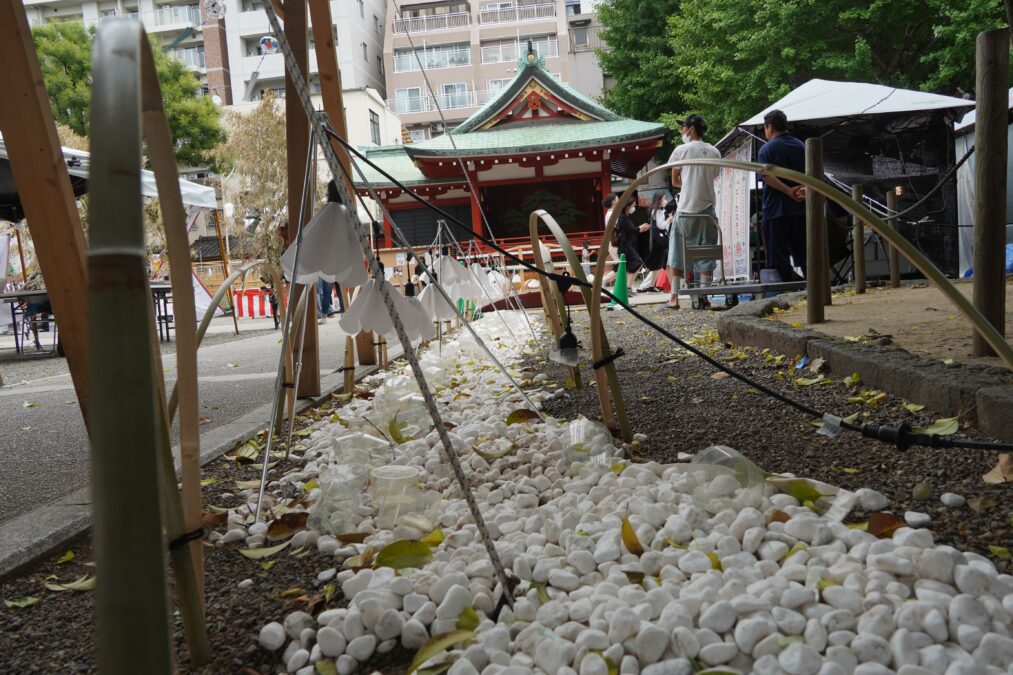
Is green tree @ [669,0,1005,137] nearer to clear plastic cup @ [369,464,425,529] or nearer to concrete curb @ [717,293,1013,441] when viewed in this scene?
concrete curb @ [717,293,1013,441]

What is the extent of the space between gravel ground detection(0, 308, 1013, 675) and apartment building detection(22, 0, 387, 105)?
90.0 ft

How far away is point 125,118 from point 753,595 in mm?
960

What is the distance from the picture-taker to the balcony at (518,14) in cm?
3192

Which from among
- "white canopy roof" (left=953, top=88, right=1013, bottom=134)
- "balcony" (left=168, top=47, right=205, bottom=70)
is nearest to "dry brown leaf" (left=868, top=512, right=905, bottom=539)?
"white canopy roof" (left=953, top=88, right=1013, bottom=134)

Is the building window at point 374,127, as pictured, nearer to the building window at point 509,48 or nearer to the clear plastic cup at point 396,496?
the building window at point 509,48

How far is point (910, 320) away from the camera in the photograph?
334 centimetres

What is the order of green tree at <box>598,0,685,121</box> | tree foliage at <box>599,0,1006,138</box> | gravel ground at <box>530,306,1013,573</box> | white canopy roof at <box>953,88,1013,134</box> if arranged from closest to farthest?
gravel ground at <box>530,306,1013,573</box>
white canopy roof at <box>953,88,1013,134</box>
tree foliage at <box>599,0,1006,138</box>
green tree at <box>598,0,685,121</box>

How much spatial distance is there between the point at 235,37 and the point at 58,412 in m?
30.0

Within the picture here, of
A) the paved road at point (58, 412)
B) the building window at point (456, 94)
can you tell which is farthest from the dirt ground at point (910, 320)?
the building window at point (456, 94)

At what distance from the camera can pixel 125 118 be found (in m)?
0.45

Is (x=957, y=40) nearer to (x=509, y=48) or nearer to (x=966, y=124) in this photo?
(x=966, y=124)

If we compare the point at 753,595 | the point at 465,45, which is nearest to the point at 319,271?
the point at 753,595

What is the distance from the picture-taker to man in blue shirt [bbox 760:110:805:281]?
16.2ft

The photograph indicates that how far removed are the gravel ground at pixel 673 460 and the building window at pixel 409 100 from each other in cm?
3111
